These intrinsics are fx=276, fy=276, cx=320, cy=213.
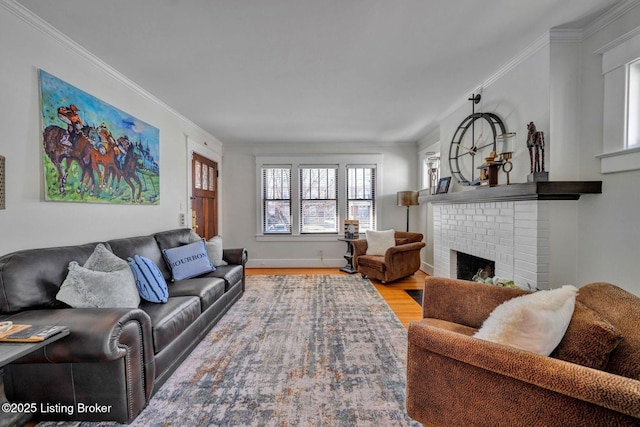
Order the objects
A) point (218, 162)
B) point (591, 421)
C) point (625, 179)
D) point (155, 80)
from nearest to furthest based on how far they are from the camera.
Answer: point (591, 421) → point (625, 179) → point (155, 80) → point (218, 162)

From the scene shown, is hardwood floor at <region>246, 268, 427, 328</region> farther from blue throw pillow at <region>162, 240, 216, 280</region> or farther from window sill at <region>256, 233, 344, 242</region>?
blue throw pillow at <region>162, 240, 216, 280</region>

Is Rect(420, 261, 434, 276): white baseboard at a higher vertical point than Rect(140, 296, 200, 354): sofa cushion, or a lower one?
Answer: lower

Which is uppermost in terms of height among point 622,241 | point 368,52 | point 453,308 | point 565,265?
point 368,52

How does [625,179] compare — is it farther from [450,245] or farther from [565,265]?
[450,245]

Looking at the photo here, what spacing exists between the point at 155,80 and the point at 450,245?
3.99 metres

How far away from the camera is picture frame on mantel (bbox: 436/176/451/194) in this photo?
386cm

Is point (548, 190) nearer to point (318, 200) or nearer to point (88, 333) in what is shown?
point (88, 333)

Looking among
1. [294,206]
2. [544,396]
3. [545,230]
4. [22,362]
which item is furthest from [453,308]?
[294,206]

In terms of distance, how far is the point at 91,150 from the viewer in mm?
2389

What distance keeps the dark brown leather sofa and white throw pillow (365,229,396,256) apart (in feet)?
11.1

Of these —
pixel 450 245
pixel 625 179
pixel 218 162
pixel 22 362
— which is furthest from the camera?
pixel 218 162

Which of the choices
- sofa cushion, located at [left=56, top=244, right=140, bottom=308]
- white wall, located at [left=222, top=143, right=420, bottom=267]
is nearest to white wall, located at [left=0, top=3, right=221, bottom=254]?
sofa cushion, located at [left=56, top=244, right=140, bottom=308]

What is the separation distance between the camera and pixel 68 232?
2.20 metres

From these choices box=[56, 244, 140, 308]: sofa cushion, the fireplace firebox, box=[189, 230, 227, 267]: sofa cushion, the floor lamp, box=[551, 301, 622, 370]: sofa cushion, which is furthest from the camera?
the floor lamp
